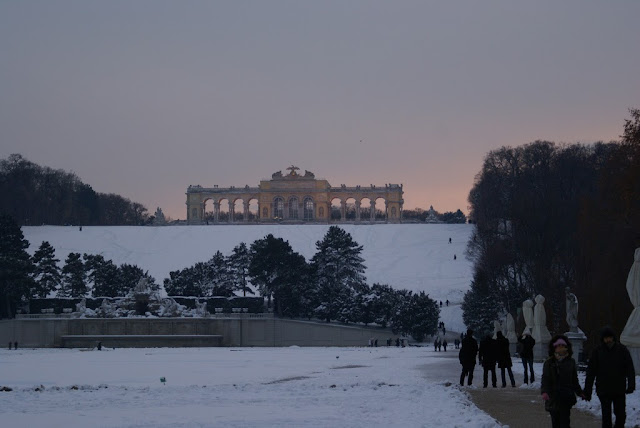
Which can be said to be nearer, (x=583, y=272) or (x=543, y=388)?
(x=543, y=388)

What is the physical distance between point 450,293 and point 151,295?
18.8 meters

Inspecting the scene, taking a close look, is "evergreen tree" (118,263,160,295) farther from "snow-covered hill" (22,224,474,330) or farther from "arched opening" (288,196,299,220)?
"arched opening" (288,196,299,220)

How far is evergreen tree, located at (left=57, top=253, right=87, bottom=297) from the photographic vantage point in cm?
6000

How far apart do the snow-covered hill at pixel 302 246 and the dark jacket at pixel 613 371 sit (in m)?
52.1

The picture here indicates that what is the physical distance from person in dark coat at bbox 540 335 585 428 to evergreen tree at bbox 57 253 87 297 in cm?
5182

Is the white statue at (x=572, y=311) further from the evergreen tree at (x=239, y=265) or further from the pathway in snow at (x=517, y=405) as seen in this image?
the evergreen tree at (x=239, y=265)

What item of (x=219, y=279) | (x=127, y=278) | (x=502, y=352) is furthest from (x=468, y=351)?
(x=127, y=278)

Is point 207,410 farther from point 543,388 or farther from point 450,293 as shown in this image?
point 450,293

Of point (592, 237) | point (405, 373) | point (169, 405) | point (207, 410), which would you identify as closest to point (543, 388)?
point (207, 410)

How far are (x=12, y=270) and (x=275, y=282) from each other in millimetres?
13162

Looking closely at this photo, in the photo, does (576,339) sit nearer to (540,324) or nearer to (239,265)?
(540,324)

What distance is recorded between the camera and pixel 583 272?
34219 millimetres

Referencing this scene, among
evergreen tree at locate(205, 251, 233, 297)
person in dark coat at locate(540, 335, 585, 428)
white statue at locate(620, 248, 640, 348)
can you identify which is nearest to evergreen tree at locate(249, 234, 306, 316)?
evergreen tree at locate(205, 251, 233, 297)

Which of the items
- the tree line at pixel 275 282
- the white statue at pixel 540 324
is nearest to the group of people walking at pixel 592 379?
the white statue at pixel 540 324
